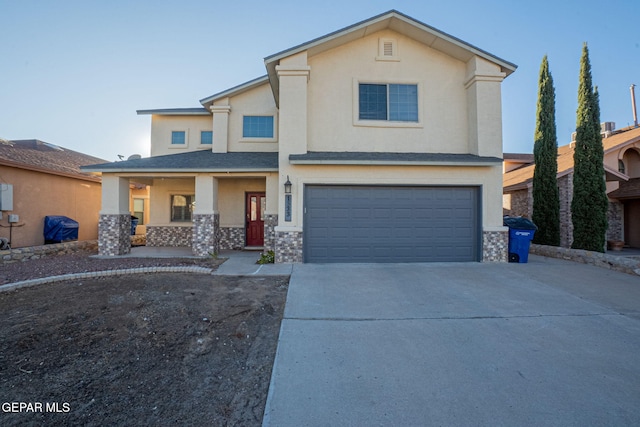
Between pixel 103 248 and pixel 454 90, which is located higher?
pixel 454 90

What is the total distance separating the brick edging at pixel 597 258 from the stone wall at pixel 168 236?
44.3 ft

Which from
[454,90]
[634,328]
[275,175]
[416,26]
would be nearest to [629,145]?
[454,90]

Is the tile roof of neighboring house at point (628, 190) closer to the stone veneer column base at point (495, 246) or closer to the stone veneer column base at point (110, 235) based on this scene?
the stone veneer column base at point (495, 246)

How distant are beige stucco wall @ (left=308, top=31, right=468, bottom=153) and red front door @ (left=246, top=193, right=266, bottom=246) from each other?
425cm

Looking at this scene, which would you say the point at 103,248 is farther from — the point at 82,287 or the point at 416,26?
the point at 416,26

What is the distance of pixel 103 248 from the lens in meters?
9.93

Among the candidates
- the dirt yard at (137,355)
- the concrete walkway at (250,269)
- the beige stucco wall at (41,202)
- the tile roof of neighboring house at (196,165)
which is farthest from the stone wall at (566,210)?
the beige stucco wall at (41,202)

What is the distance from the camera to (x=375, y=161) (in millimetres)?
7918

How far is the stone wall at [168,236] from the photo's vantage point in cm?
1257

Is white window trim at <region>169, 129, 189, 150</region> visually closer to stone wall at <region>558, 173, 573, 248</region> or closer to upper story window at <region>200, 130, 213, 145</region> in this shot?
upper story window at <region>200, 130, 213, 145</region>

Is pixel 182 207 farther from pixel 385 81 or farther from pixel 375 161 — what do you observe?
pixel 385 81

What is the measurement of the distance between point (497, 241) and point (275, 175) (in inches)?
275

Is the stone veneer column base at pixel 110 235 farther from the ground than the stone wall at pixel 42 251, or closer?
farther from the ground

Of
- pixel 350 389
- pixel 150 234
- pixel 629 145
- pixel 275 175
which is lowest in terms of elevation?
pixel 350 389
